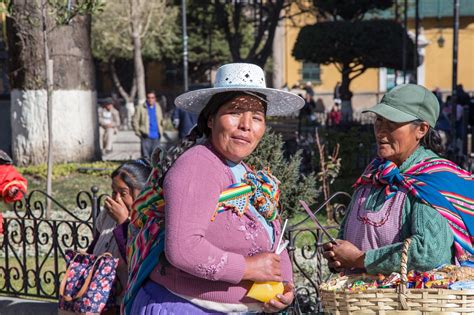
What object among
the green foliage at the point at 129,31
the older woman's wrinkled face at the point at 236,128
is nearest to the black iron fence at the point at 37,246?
the older woman's wrinkled face at the point at 236,128

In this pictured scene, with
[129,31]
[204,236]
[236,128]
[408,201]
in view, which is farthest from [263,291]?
[129,31]

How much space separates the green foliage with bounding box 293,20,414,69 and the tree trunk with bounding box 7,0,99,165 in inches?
569

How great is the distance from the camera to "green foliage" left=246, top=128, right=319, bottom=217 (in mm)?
6078

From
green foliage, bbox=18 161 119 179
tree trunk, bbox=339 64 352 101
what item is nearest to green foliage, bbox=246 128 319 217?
green foliage, bbox=18 161 119 179

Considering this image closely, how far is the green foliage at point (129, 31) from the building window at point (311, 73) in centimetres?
708

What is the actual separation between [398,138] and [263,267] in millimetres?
860

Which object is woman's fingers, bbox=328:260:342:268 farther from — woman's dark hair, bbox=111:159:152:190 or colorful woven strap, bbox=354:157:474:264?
woman's dark hair, bbox=111:159:152:190

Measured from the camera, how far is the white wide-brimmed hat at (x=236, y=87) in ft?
9.84

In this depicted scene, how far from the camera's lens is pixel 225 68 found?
10.1ft

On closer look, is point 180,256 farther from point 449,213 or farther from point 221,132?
point 449,213

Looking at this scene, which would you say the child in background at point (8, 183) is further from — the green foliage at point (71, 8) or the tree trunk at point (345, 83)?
the tree trunk at point (345, 83)

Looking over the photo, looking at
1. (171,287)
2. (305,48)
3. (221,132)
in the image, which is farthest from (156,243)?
(305,48)

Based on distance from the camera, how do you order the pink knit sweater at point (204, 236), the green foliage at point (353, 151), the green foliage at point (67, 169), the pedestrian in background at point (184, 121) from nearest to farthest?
1. the pink knit sweater at point (204, 236)
2. the green foliage at point (67, 169)
3. the pedestrian in background at point (184, 121)
4. the green foliage at point (353, 151)

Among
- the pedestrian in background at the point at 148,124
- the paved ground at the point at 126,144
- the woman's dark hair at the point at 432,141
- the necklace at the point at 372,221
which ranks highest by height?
the woman's dark hair at the point at 432,141
